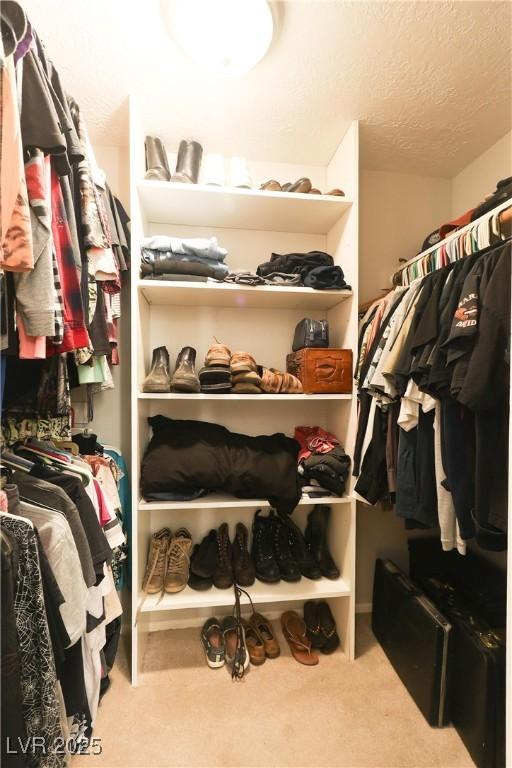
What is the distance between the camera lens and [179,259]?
4.29 ft

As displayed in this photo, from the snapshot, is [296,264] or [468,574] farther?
[296,264]

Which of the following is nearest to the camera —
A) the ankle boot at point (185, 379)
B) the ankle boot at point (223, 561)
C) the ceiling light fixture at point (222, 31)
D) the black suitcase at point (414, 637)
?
the ceiling light fixture at point (222, 31)

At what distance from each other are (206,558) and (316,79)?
1957 mm

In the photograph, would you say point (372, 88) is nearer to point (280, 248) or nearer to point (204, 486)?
point (280, 248)

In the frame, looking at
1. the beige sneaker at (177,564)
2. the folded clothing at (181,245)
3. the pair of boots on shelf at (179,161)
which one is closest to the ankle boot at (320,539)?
the beige sneaker at (177,564)

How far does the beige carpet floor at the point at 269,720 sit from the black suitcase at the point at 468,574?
40 centimetres

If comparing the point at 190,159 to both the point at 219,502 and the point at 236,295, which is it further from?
the point at 219,502

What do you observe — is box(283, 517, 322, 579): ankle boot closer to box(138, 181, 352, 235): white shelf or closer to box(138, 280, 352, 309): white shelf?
box(138, 280, 352, 309): white shelf

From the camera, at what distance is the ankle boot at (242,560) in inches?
54.9

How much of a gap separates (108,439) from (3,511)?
0.83 m

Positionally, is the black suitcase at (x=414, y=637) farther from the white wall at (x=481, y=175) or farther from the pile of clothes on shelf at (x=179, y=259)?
the white wall at (x=481, y=175)

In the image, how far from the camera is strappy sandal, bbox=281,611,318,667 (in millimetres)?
1339

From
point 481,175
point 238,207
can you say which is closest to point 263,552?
point 238,207

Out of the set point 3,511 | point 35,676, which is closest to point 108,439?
point 3,511
